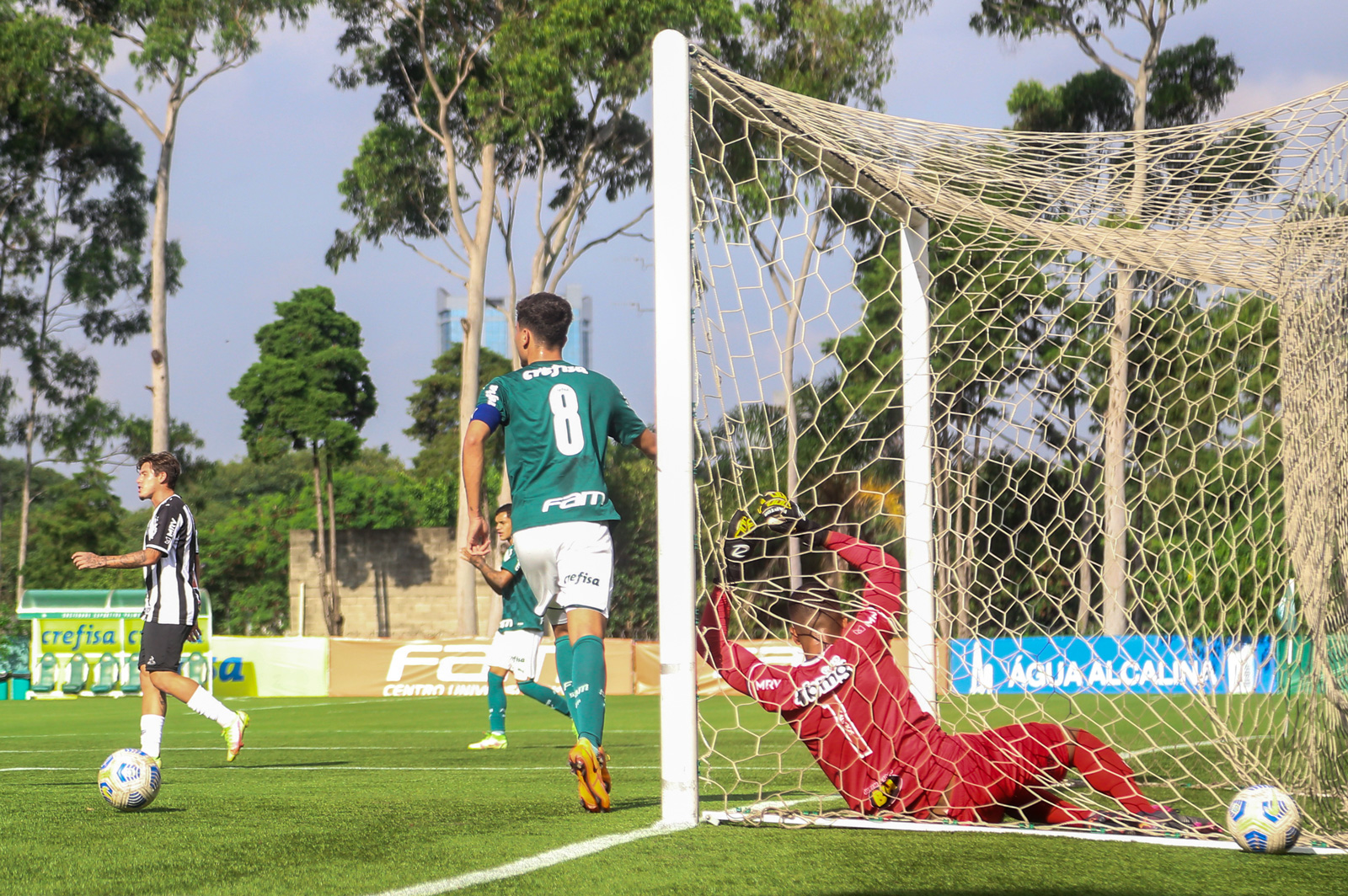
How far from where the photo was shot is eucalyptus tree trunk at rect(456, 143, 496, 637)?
23672 millimetres

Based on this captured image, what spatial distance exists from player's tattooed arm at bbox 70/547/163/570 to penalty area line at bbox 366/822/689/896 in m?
2.49

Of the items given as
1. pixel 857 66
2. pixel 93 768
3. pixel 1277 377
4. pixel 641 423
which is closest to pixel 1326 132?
pixel 1277 377

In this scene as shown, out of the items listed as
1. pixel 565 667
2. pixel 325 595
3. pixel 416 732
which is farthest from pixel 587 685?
pixel 325 595

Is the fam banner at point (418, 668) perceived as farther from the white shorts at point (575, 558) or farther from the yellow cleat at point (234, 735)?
the white shorts at point (575, 558)

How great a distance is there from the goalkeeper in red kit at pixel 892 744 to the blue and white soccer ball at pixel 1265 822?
0.40 m

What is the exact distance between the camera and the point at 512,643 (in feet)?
27.3

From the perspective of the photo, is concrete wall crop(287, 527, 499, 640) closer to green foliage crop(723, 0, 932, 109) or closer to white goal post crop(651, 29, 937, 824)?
green foliage crop(723, 0, 932, 109)

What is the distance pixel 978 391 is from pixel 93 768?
16.4 ft

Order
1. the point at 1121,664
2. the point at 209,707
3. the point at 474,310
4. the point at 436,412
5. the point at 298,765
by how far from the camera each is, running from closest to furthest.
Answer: the point at 1121,664 → the point at 209,707 → the point at 298,765 → the point at 474,310 → the point at 436,412

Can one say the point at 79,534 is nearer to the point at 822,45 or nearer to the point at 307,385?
the point at 307,385

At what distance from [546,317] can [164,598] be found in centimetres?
286

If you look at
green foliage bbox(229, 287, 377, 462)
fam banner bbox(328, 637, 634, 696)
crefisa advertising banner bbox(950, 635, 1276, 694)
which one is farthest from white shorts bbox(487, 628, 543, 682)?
green foliage bbox(229, 287, 377, 462)

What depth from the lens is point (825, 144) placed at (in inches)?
190

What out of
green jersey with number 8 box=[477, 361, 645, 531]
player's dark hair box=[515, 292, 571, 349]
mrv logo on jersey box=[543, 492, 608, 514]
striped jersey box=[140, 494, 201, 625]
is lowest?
striped jersey box=[140, 494, 201, 625]
